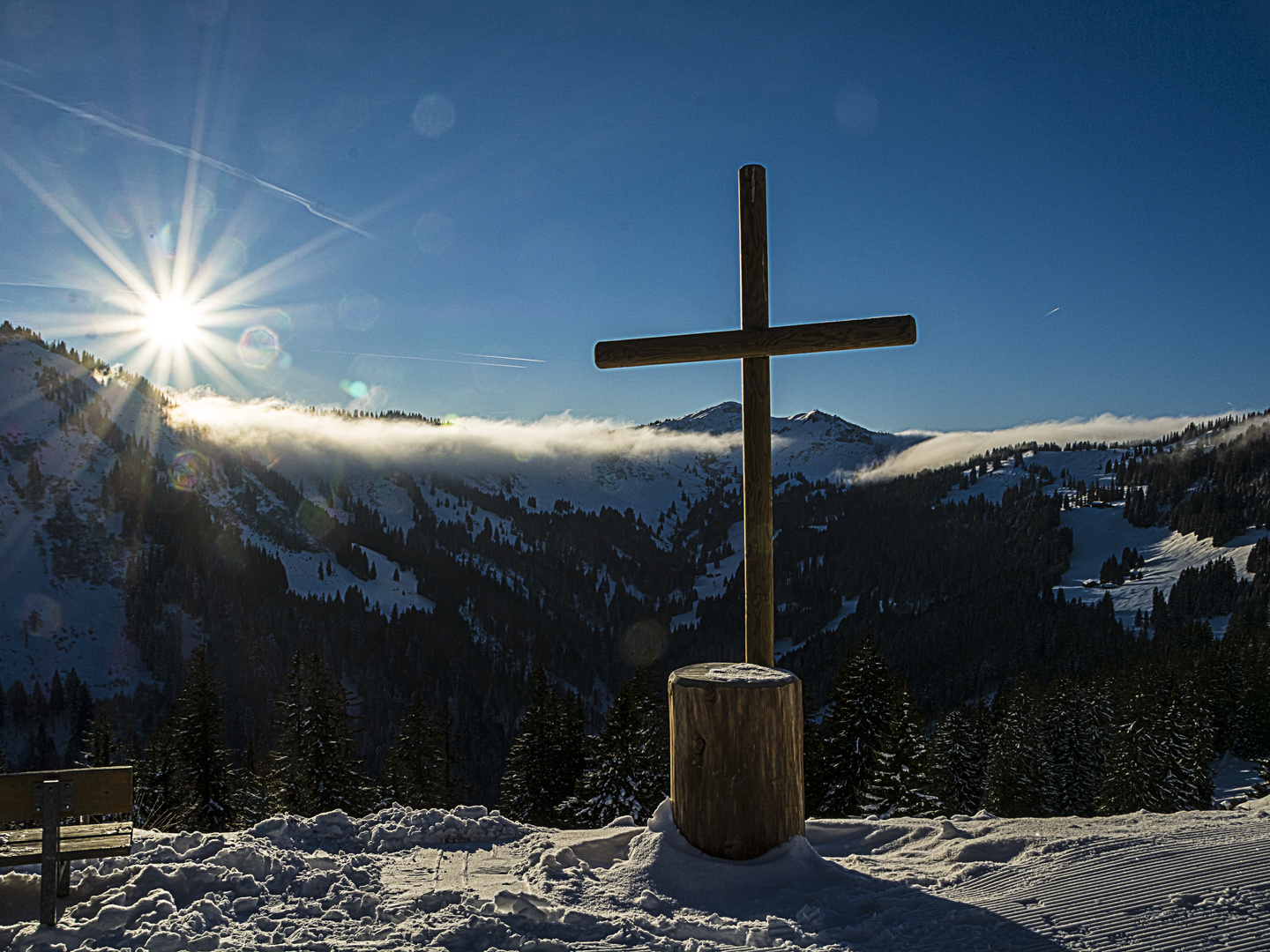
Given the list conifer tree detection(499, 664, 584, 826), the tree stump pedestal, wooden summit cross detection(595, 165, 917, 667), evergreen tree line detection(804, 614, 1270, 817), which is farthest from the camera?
conifer tree detection(499, 664, 584, 826)

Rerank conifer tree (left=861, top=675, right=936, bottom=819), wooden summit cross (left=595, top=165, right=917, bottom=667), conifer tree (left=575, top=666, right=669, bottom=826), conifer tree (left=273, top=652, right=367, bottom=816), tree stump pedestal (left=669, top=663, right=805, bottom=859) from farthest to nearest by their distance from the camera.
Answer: conifer tree (left=575, top=666, right=669, bottom=826) < conifer tree (left=273, top=652, right=367, bottom=816) < conifer tree (left=861, top=675, right=936, bottom=819) < wooden summit cross (left=595, top=165, right=917, bottom=667) < tree stump pedestal (left=669, top=663, right=805, bottom=859)

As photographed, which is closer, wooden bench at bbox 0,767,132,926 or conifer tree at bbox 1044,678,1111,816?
wooden bench at bbox 0,767,132,926

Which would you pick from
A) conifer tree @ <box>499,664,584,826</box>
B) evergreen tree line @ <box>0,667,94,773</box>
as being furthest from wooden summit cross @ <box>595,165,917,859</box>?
evergreen tree line @ <box>0,667,94,773</box>

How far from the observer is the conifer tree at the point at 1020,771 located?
39156mm

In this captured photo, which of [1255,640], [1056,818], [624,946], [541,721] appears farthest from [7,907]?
[1255,640]

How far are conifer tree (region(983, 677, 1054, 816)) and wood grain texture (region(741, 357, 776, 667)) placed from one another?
40.2m

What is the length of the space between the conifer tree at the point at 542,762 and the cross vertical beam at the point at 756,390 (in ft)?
105

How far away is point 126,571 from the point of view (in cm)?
17825

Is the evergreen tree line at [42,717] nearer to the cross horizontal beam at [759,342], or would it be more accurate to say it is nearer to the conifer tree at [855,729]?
the conifer tree at [855,729]

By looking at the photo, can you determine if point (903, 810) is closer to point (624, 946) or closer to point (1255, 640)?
point (624, 946)

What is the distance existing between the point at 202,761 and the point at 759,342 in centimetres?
3040

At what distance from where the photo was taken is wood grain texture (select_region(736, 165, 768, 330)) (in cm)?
670

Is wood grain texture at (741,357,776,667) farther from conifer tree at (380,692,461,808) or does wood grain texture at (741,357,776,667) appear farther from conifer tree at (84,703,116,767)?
conifer tree at (84,703,116,767)

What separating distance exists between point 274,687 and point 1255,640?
148202 millimetres
